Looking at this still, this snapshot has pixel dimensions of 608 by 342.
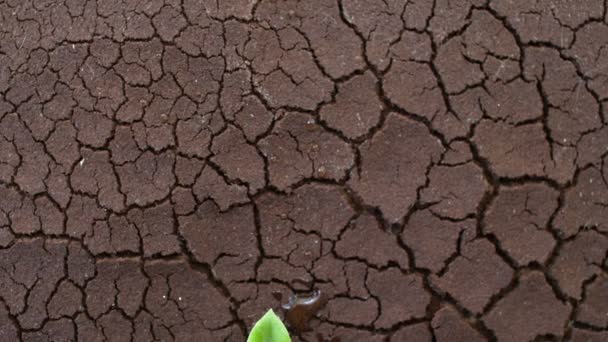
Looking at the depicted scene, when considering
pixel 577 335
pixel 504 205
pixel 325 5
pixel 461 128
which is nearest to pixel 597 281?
pixel 577 335

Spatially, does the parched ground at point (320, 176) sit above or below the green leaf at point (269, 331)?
above

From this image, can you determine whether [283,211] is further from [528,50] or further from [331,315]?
[528,50]

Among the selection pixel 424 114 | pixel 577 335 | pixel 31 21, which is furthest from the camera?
pixel 31 21

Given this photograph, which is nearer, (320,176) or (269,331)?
(269,331)

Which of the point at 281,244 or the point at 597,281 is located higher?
the point at 281,244

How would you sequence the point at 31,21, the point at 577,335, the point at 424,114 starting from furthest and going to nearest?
1. the point at 31,21
2. the point at 424,114
3. the point at 577,335

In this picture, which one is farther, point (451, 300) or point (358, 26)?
point (358, 26)
